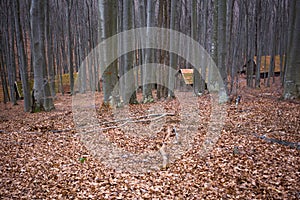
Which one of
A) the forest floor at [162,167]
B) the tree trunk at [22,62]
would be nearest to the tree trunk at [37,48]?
the tree trunk at [22,62]

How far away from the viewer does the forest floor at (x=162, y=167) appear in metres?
3.83

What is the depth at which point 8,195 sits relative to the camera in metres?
3.81

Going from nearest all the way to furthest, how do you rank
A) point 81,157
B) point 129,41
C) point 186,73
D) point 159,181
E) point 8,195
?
point 8,195 → point 159,181 → point 81,157 → point 129,41 → point 186,73

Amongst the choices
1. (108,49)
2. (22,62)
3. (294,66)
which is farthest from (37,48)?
(294,66)

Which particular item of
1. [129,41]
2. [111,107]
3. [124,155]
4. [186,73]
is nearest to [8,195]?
[124,155]

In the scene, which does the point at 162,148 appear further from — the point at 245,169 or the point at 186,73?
the point at 186,73

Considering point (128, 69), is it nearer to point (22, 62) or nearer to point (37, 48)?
point (37, 48)

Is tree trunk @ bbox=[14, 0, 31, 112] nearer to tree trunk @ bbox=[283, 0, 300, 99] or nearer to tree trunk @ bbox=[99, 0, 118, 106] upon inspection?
tree trunk @ bbox=[99, 0, 118, 106]

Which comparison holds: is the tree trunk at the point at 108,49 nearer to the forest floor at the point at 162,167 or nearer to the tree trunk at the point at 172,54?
the forest floor at the point at 162,167

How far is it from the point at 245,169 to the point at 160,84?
9.84 m

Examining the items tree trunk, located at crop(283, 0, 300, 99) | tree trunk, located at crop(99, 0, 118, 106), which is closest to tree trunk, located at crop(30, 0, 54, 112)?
tree trunk, located at crop(99, 0, 118, 106)

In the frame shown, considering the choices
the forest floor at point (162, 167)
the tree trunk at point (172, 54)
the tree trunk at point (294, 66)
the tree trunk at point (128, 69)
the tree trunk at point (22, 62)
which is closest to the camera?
the forest floor at point (162, 167)

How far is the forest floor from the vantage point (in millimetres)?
3832

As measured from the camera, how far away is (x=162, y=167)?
473 cm
